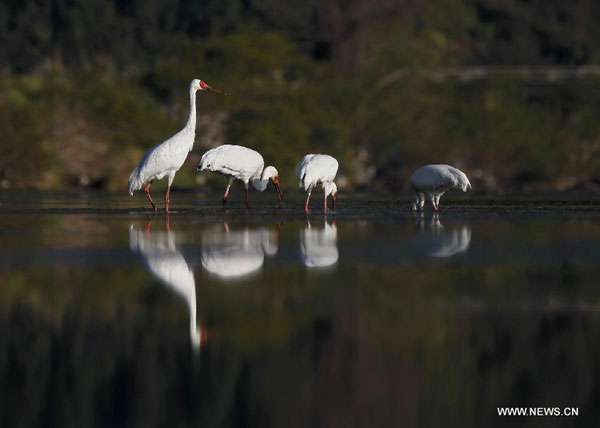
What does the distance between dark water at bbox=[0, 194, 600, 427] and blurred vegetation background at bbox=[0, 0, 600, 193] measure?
2278 centimetres

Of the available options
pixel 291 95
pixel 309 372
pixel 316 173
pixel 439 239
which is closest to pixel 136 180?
pixel 316 173

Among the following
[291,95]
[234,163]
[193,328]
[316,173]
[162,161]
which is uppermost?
[291,95]

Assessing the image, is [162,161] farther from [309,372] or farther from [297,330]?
[309,372]

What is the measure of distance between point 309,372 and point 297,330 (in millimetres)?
1175

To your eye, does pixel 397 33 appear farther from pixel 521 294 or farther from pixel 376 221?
pixel 521 294

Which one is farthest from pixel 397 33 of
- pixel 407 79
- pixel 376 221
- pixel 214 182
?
pixel 376 221

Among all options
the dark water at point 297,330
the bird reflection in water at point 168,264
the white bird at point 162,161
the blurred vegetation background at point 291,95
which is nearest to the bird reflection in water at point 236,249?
the dark water at point 297,330

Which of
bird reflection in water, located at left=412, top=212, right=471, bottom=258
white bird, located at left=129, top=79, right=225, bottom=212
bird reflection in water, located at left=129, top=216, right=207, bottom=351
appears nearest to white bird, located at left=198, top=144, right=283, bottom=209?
white bird, located at left=129, top=79, right=225, bottom=212

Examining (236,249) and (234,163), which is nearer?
(236,249)

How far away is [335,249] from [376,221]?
4630mm

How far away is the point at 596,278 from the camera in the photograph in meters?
10.6

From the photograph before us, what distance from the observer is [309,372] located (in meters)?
6.99

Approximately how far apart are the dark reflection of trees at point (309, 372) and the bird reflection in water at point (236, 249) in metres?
2.78

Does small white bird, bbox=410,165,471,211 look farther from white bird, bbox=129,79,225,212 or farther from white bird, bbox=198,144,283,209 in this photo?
white bird, bbox=129,79,225,212
